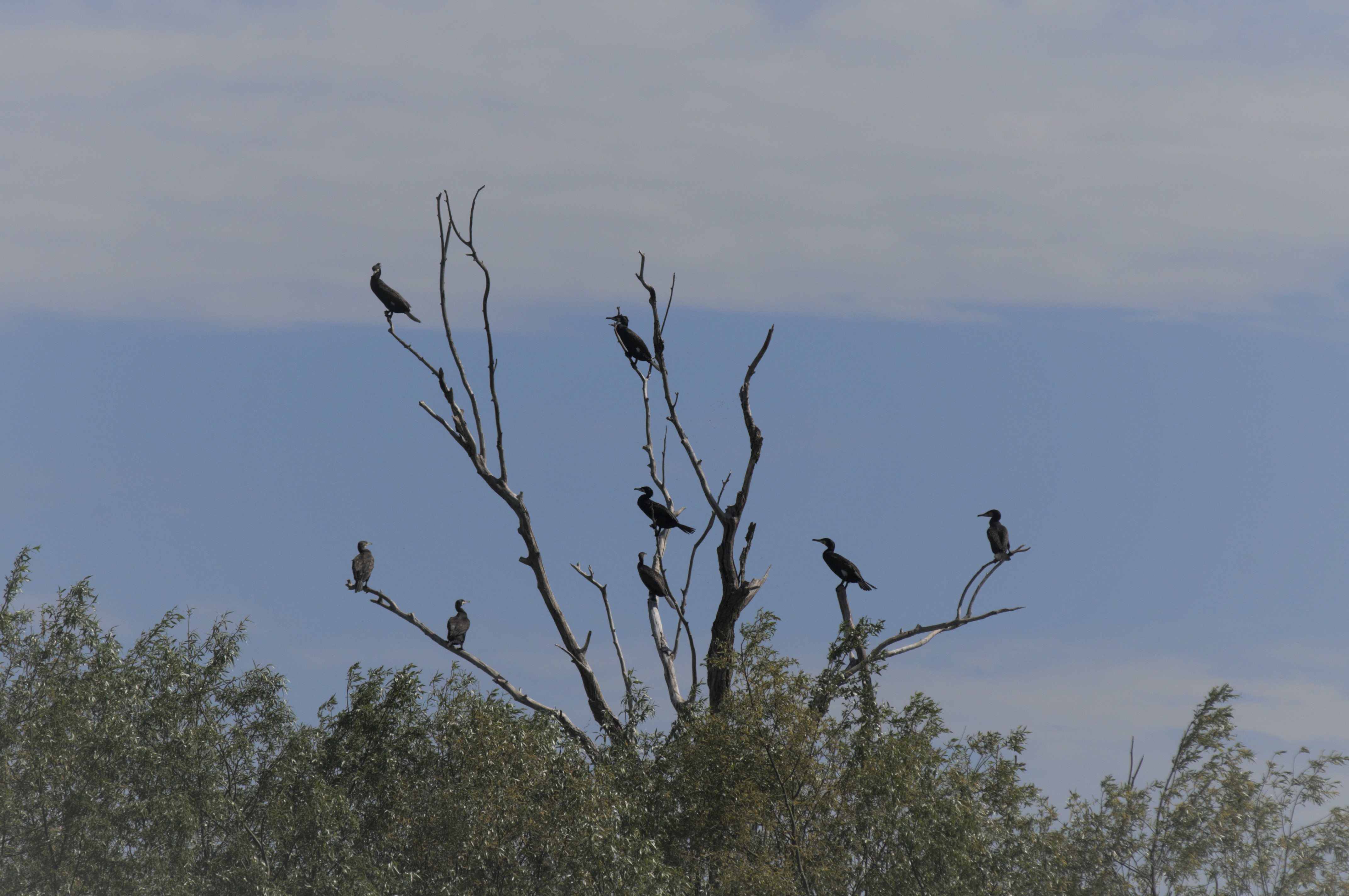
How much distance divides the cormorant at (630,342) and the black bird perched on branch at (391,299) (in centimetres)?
315

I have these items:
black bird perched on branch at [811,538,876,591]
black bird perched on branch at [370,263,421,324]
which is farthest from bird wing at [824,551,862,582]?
black bird perched on branch at [370,263,421,324]

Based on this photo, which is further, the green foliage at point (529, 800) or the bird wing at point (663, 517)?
the bird wing at point (663, 517)

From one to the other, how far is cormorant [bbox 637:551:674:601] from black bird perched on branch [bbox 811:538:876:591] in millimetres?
2617

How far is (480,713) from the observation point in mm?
16703

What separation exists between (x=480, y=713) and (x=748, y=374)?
594cm

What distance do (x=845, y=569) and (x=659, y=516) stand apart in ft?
10.8

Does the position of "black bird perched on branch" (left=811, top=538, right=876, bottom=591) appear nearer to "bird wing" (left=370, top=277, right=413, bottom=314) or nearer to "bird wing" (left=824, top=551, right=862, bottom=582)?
"bird wing" (left=824, top=551, right=862, bottom=582)

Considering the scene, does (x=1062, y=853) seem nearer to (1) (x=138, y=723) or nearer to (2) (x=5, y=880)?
(1) (x=138, y=723)

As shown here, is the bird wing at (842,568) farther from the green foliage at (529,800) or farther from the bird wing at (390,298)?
the bird wing at (390,298)

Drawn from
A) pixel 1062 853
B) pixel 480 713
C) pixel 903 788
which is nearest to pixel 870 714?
pixel 903 788

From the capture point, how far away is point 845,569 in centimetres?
1997

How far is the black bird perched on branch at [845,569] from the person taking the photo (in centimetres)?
1984

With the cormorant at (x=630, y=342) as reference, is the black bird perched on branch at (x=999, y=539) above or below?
below

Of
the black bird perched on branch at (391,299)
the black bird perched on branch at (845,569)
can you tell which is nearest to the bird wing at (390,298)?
the black bird perched on branch at (391,299)
